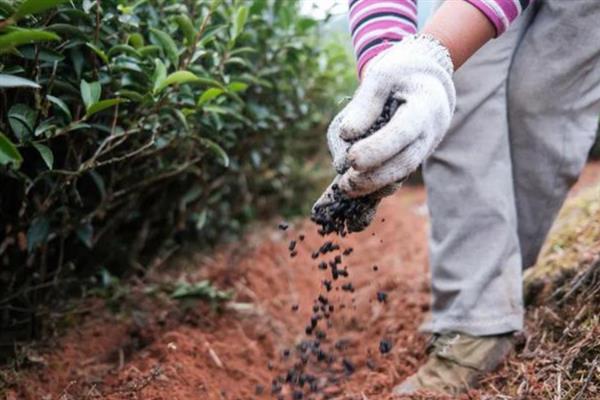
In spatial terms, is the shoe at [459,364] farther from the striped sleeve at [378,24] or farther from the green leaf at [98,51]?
the green leaf at [98,51]

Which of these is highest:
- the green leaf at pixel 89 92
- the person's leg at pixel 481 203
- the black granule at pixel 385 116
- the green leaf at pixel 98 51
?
the green leaf at pixel 98 51

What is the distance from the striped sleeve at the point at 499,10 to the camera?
1566 millimetres

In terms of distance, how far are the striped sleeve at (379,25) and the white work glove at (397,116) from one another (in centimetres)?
19

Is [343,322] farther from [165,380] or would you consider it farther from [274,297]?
[165,380]

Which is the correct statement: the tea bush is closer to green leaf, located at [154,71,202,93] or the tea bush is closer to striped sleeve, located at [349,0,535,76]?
green leaf, located at [154,71,202,93]

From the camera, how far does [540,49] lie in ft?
6.64

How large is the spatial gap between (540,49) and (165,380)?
1.45m

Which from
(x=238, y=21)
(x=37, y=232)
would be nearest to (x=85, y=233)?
(x=37, y=232)

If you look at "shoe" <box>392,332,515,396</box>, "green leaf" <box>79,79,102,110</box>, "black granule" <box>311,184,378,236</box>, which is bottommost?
"shoe" <box>392,332,515,396</box>

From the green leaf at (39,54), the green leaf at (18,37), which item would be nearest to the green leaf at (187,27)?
the green leaf at (39,54)

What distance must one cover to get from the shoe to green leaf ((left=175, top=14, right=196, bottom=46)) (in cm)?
115

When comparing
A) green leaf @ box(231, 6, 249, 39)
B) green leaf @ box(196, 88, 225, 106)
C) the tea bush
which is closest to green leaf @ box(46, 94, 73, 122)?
the tea bush

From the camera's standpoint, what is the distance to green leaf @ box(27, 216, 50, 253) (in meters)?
1.95

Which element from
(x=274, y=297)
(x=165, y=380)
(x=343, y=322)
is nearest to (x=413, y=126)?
(x=165, y=380)
